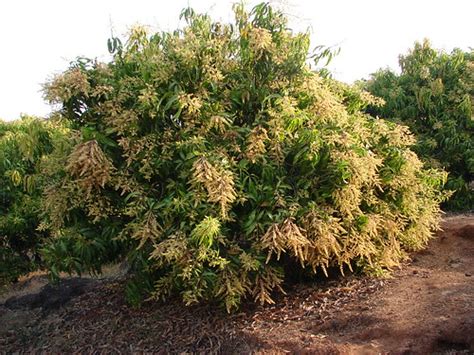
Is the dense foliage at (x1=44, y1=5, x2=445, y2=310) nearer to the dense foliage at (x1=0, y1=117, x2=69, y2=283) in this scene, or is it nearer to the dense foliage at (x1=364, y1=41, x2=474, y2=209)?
the dense foliage at (x1=0, y1=117, x2=69, y2=283)

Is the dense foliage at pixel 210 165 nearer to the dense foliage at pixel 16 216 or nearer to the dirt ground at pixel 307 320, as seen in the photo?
the dirt ground at pixel 307 320

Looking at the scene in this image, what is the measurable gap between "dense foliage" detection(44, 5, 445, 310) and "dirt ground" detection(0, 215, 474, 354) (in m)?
0.33

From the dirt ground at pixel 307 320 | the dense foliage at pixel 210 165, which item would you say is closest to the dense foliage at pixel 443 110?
the dirt ground at pixel 307 320

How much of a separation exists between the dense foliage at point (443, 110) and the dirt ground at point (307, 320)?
9.78 ft

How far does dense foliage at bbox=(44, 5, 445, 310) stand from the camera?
181 inches

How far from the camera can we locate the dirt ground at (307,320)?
420 centimetres

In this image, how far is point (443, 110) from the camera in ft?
32.2

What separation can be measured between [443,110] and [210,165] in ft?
22.4

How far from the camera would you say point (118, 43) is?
530 centimetres

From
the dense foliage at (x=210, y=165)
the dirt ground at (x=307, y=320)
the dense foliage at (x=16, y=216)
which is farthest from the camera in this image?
the dense foliage at (x=16, y=216)

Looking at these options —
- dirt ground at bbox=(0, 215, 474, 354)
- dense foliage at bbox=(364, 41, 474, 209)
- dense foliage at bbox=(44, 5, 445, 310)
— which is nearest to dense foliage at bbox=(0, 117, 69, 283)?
dirt ground at bbox=(0, 215, 474, 354)

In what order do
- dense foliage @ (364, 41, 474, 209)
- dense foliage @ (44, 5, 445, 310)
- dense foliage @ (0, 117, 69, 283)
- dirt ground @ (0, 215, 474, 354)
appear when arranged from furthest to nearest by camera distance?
dense foliage @ (364, 41, 474, 209) < dense foliage @ (0, 117, 69, 283) < dense foliage @ (44, 5, 445, 310) < dirt ground @ (0, 215, 474, 354)

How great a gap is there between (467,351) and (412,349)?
15.5 inches

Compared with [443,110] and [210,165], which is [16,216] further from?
[443,110]
